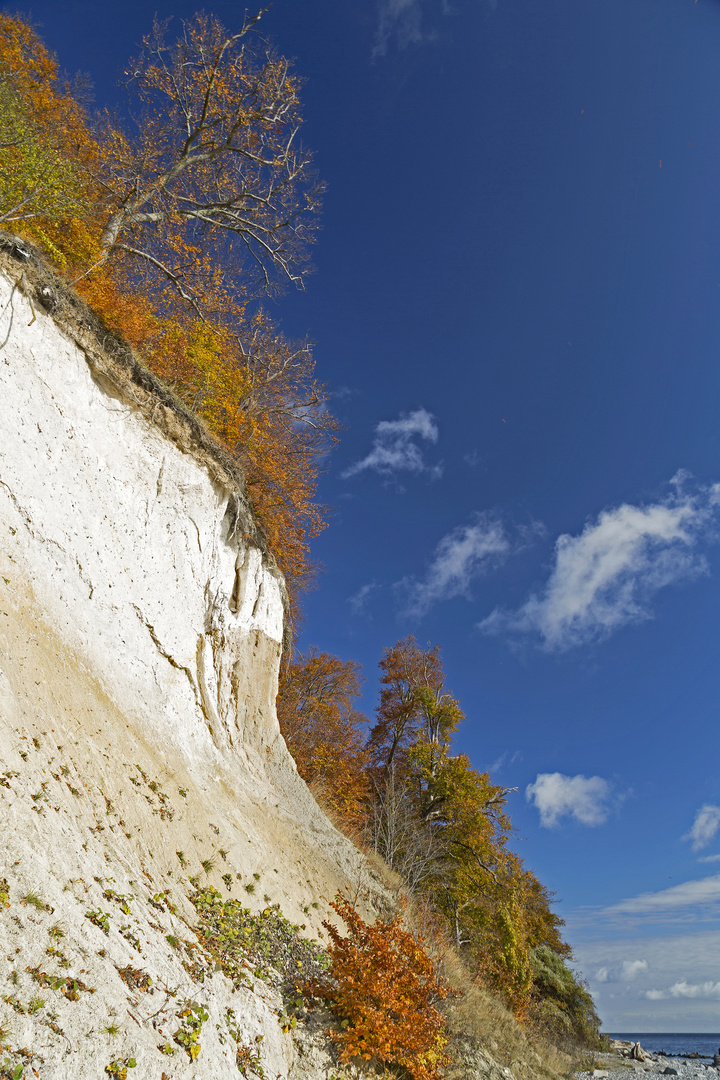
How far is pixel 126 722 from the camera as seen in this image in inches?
350

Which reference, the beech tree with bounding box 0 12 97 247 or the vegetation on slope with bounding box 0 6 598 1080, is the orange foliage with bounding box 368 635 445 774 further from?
the beech tree with bounding box 0 12 97 247

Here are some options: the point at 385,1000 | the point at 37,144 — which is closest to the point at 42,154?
the point at 37,144

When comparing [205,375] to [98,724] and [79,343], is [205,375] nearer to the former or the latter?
[79,343]

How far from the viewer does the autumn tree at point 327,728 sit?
23.2 m

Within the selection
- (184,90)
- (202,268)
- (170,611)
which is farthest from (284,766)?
(184,90)

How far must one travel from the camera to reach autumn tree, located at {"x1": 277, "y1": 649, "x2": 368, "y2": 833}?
23234 mm

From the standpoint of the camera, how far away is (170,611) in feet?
36.2

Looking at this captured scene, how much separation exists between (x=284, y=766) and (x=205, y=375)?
10741 mm

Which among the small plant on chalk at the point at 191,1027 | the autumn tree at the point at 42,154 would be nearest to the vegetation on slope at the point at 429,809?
the small plant on chalk at the point at 191,1027

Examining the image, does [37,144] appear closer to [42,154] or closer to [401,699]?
[42,154]

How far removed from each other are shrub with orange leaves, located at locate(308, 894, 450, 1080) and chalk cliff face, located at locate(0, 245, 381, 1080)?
0.53 m

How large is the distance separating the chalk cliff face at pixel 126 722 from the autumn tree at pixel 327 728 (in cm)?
966

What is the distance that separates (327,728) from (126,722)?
18.2 meters

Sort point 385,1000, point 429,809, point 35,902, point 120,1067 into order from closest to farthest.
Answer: point 120,1067 → point 35,902 → point 385,1000 → point 429,809
